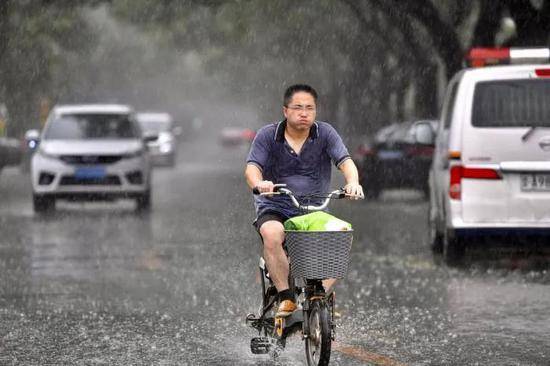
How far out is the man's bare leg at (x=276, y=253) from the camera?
7531 millimetres

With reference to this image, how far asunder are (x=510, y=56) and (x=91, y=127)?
10311 millimetres

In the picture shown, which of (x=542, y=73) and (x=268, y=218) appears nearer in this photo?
(x=268, y=218)

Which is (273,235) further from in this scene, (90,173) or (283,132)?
(90,173)

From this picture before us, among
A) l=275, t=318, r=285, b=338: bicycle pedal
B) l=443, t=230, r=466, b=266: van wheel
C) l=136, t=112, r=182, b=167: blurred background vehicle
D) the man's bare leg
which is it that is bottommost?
l=136, t=112, r=182, b=167: blurred background vehicle

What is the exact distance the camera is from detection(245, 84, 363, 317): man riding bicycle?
7684mm

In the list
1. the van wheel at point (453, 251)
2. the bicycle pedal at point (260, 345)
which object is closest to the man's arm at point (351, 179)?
the bicycle pedal at point (260, 345)

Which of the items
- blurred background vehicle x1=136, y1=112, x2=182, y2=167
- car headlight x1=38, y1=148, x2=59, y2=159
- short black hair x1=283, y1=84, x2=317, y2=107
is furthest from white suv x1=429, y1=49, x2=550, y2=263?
blurred background vehicle x1=136, y1=112, x2=182, y2=167

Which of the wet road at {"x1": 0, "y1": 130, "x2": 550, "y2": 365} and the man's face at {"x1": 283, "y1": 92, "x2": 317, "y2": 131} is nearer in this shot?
the man's face at {"x1": 283, "y1": 92, "x2": 317, "y2": 131}

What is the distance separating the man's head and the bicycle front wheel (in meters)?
1.02

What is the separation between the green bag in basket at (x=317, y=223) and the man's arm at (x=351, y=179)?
28 cm

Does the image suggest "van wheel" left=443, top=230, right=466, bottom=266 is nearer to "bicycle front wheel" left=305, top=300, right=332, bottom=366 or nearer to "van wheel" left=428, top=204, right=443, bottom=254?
"van wheel" left=428, top=204, right=443, bottom=254

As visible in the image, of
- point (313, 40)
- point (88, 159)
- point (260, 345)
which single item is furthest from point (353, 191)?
point (313, 40)

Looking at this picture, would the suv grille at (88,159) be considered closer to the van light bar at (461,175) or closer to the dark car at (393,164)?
the dark car at (393,164)

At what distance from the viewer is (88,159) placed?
70.5 ft
